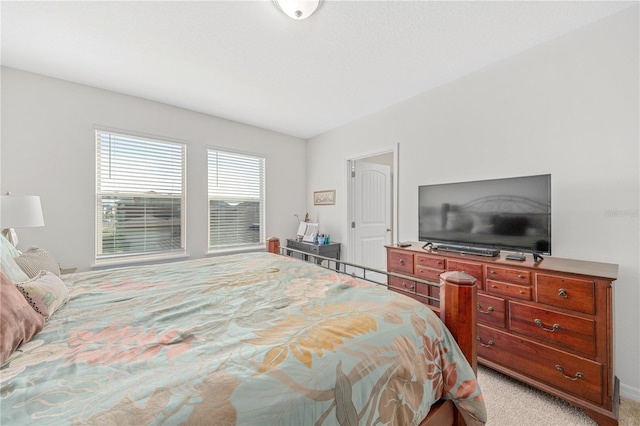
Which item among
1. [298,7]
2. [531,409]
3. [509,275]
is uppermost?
[298,7]

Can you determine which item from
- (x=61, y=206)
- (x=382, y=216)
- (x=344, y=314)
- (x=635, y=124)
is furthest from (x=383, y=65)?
(x=61, y=206)

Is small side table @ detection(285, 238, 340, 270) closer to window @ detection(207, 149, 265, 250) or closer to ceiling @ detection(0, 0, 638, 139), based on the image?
window @ detection(207, 149, 265, 250)

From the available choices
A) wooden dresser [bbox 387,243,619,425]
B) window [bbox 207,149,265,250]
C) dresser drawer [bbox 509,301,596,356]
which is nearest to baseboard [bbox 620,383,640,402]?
wooden dresser [bbox 387,243,619,425]

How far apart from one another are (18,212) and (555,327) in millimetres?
3909

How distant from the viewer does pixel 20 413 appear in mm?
558

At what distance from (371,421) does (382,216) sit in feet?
12.2

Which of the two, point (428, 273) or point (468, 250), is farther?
point (428, 273)

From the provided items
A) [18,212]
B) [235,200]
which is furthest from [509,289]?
[18,212]

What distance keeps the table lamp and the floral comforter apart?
1.17 meters

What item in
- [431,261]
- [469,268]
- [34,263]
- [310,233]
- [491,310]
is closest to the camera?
[34,263]

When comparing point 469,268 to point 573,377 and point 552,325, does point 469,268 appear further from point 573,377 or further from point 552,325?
point 573,377

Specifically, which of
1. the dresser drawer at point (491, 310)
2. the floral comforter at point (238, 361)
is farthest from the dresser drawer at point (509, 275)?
the floral comforter at point (238, 361)

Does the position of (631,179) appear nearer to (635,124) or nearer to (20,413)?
(635,124)

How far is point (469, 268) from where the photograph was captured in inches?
80.0
